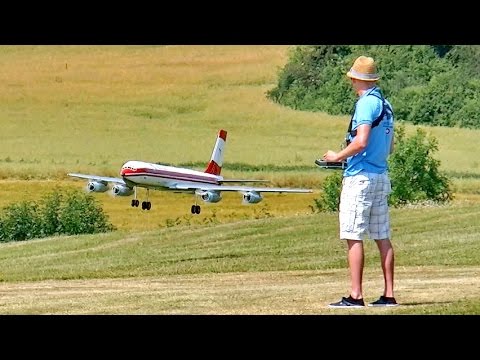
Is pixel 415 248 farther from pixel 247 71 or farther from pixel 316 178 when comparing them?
pixel 247 71

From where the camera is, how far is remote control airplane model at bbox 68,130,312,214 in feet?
41.8

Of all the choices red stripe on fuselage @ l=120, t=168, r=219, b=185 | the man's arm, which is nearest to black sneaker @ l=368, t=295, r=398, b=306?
the man's arm

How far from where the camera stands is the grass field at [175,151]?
42.0 ft

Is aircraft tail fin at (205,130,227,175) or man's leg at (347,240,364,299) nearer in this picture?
man's leg at (347,240,364,299)

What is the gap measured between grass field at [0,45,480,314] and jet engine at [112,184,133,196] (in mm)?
66

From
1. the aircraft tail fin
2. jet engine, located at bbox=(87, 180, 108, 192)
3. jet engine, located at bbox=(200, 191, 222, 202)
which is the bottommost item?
jet engine, located at bbox=(200, 191, 222, 202)

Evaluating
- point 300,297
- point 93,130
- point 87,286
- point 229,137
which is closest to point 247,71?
point 229,137

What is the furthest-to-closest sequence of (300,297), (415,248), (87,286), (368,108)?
(415,248)
(87,286)
(300,297)
(368,108)

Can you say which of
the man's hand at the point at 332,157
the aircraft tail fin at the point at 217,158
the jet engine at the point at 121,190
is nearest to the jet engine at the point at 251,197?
the aircraft tail fin at the point at 217,158

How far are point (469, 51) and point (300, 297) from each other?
5053 mm

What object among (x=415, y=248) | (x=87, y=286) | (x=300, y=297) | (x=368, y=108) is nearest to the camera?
(x=368, y=108)

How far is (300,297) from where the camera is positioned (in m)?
9.29

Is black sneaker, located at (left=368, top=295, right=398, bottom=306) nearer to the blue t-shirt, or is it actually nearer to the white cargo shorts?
the white cargo shorts

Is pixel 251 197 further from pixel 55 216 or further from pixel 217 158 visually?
pixel 55 216
